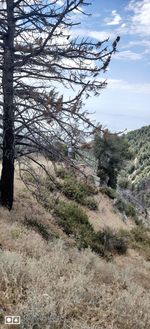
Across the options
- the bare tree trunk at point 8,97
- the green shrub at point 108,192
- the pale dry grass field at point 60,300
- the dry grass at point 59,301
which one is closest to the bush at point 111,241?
the bare tree trunk at point 8,97

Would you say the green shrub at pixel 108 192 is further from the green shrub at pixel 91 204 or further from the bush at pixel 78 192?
the green shrub at pixel 91 204

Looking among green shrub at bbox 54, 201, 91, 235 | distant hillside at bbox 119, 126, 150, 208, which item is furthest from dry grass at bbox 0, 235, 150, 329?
distant hillside at bbox 119, 126, 150, 208

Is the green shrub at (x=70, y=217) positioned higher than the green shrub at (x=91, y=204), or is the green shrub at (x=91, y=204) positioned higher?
the green shrub at (x=91, y=204)

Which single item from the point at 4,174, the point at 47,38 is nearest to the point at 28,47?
the point at 47,38

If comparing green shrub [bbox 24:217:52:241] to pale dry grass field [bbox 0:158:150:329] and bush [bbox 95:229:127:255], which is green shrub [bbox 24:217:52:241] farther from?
pale dry grass field [bbox 0:158:150:329]

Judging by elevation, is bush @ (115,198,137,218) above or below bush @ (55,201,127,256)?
above

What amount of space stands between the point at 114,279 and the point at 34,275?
105 inches

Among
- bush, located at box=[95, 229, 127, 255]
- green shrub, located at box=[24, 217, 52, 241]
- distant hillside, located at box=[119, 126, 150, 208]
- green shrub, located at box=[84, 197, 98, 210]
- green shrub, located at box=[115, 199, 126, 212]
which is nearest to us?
green shrub, located at box=[24, 217, 52, 241]

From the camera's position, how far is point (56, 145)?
44.6 feet

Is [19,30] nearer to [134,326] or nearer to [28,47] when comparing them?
[28,47]

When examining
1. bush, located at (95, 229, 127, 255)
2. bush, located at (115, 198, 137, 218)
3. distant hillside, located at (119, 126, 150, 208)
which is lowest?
bush, located at (95, 229, 127, 255)

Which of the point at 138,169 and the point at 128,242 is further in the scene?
the point at 138,169

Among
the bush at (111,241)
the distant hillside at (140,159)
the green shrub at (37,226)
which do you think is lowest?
the bush at (111,241)

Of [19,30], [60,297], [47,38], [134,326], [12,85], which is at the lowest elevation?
[134,326]
